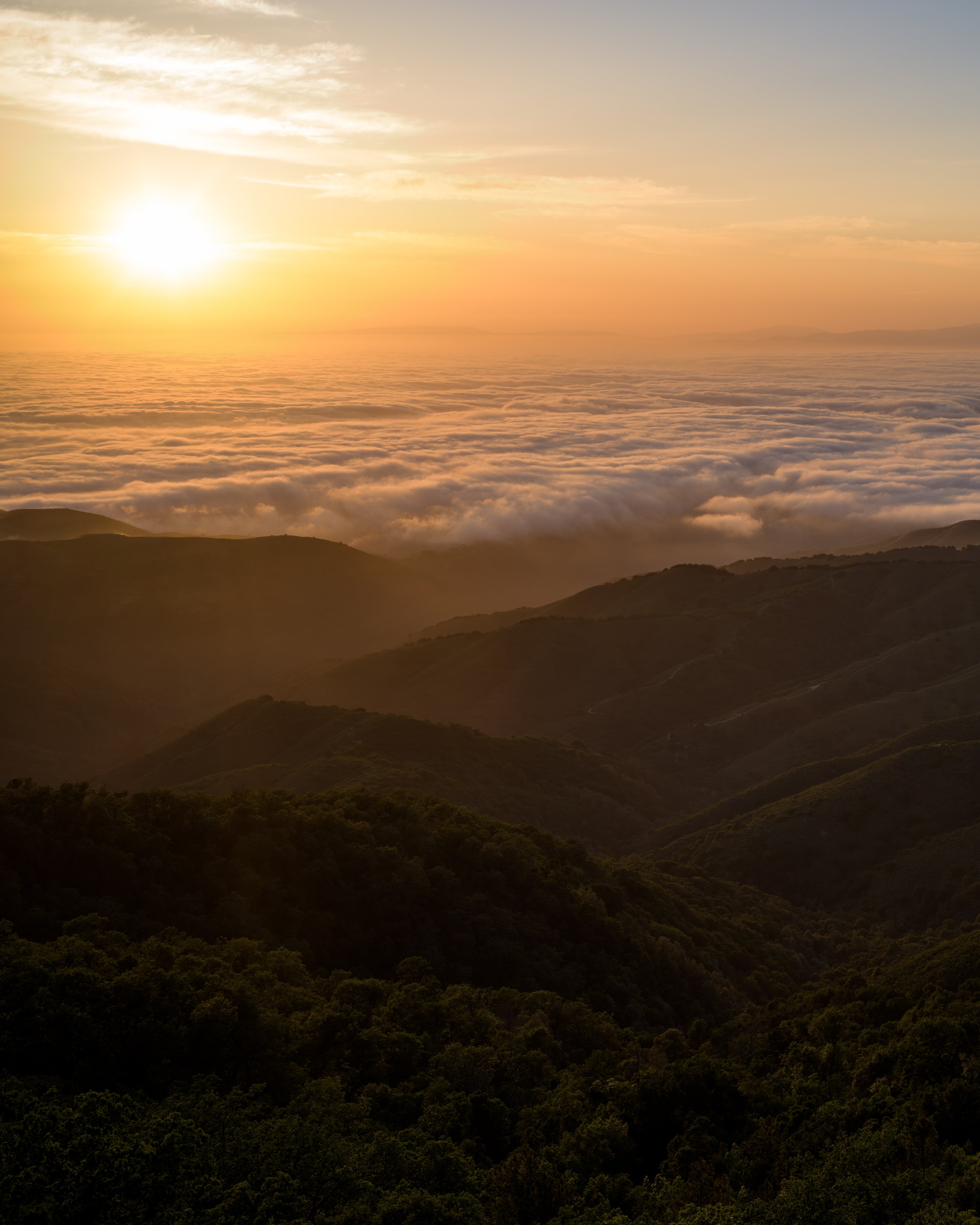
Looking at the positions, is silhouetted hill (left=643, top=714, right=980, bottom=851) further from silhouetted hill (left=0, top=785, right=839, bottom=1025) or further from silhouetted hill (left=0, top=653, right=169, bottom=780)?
silhouetted hill (left=0, top=653, right=169, bottom=780)

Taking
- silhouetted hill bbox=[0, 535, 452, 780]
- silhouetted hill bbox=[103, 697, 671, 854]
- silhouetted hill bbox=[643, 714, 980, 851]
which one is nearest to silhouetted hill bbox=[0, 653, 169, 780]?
silhouetted hill bbox=[0, 535, 452, 780]

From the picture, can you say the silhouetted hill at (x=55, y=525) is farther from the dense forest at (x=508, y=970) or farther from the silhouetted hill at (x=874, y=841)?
the silhouetted hill at (x=874, y=841)

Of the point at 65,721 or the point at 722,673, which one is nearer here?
the point at 722,673

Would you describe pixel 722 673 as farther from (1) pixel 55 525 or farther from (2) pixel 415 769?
(1) pixel 55 525

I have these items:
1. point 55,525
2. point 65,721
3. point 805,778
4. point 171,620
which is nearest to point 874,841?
point 805,778

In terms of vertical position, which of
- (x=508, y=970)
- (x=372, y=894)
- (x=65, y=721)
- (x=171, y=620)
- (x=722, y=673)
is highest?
(x=372, y=894)

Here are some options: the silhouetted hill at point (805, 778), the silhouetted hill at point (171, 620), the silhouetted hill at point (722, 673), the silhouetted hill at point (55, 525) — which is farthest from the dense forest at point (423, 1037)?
the silhouetted hill at point (55, 525)

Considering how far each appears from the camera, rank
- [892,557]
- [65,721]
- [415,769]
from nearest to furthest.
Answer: [415,769], [65,721], [892,557]
